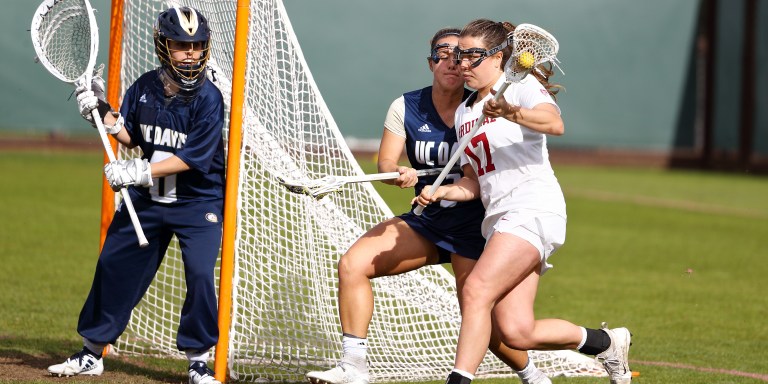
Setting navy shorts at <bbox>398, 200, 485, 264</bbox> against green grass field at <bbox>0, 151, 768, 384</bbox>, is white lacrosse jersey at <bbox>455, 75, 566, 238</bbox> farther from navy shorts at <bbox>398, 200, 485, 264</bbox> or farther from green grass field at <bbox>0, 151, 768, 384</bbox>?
green grass field at <bbox>0, 151, 768, 384</bbox>

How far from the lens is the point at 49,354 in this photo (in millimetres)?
6035

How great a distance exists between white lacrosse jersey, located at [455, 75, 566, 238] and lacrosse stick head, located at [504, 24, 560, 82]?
8.2 inches

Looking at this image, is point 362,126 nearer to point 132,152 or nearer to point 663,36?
point 663,36

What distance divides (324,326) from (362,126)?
55.9ft

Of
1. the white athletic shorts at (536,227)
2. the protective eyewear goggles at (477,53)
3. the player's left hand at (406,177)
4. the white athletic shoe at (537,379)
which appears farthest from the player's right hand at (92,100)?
the white athletic shoe at (537,379)

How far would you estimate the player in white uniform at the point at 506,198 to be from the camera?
182 inches

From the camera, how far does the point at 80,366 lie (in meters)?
5.45

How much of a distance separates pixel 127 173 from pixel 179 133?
0.36 m

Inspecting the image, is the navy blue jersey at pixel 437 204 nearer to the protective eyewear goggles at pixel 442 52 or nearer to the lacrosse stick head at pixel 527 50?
the protective eyewear goggles at pixel 442 52

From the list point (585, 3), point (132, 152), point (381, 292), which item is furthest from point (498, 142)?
point (585, 3)

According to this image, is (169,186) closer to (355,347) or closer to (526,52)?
(355,347)

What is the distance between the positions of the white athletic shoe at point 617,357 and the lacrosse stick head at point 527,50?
4.71 ft

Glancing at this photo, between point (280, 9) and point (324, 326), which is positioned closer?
point (280, 9)

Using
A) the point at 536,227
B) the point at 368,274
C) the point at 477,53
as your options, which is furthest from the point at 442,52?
the point at 368,274
